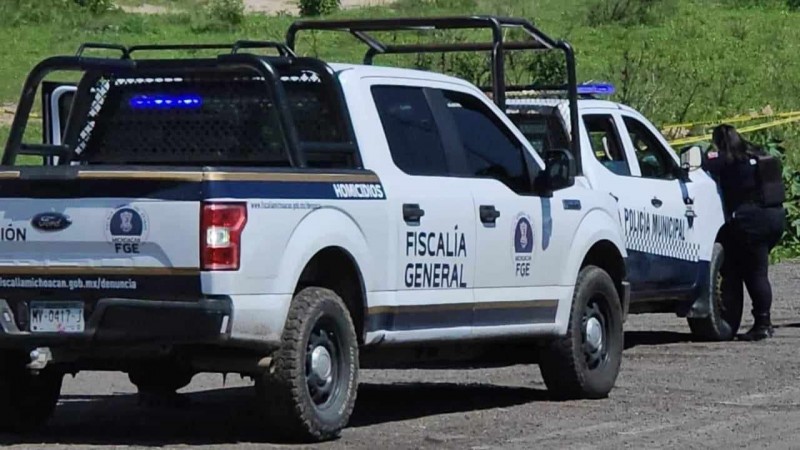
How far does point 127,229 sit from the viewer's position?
28.4 feet

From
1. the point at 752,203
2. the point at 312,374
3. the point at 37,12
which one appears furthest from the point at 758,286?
the point at 37,12

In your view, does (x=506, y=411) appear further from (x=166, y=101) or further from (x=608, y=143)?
(x=608, y=143)

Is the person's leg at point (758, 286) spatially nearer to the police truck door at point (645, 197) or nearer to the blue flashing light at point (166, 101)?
the police truck door at point (645, 197)

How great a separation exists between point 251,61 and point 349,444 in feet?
6.51

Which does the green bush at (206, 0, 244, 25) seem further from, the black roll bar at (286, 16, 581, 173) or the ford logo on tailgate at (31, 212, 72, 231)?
the ford logo on tailgate at (31, 212, 72, 231)

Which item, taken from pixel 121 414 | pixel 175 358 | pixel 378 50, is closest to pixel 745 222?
pixel 378 50

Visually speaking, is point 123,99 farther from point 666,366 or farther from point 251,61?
point 666,366

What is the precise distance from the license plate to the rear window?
4.53 ft

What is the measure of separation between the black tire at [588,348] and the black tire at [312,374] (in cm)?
213

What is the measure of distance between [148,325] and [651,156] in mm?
7084

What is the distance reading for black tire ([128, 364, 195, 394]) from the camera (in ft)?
32.3

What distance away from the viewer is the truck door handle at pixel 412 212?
31.8 feet

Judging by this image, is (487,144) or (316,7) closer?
(487,144)

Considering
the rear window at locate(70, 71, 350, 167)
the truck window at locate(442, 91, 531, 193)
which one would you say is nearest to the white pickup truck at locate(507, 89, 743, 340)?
the truck window at locate(442, 91, 531, 193)
